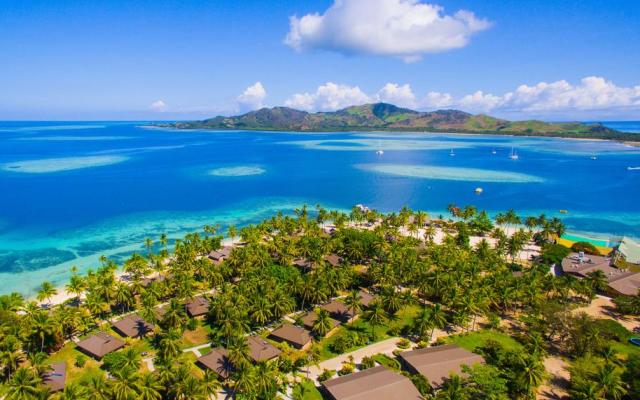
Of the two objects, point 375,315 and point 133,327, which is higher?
point 375,315

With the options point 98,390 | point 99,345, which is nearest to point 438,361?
point 98,390

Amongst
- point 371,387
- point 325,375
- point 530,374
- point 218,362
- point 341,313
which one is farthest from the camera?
point 341,313

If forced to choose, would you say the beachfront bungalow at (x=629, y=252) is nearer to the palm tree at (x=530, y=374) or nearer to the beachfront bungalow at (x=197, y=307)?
the palm tree at (x=530, y=374)

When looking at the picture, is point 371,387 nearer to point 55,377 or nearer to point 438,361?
point 438,361

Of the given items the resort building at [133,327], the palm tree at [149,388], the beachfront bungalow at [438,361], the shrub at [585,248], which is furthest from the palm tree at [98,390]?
the shrub at [585,248]

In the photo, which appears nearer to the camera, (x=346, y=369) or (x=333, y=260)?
(x=346, y=369)

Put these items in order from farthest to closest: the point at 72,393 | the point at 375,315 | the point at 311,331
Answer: the point at 375,315 < the point at 311,331 < the point at 72,393

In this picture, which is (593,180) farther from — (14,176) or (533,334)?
(14,176)

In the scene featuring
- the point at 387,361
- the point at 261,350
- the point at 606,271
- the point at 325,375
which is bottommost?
the point at 387,361
